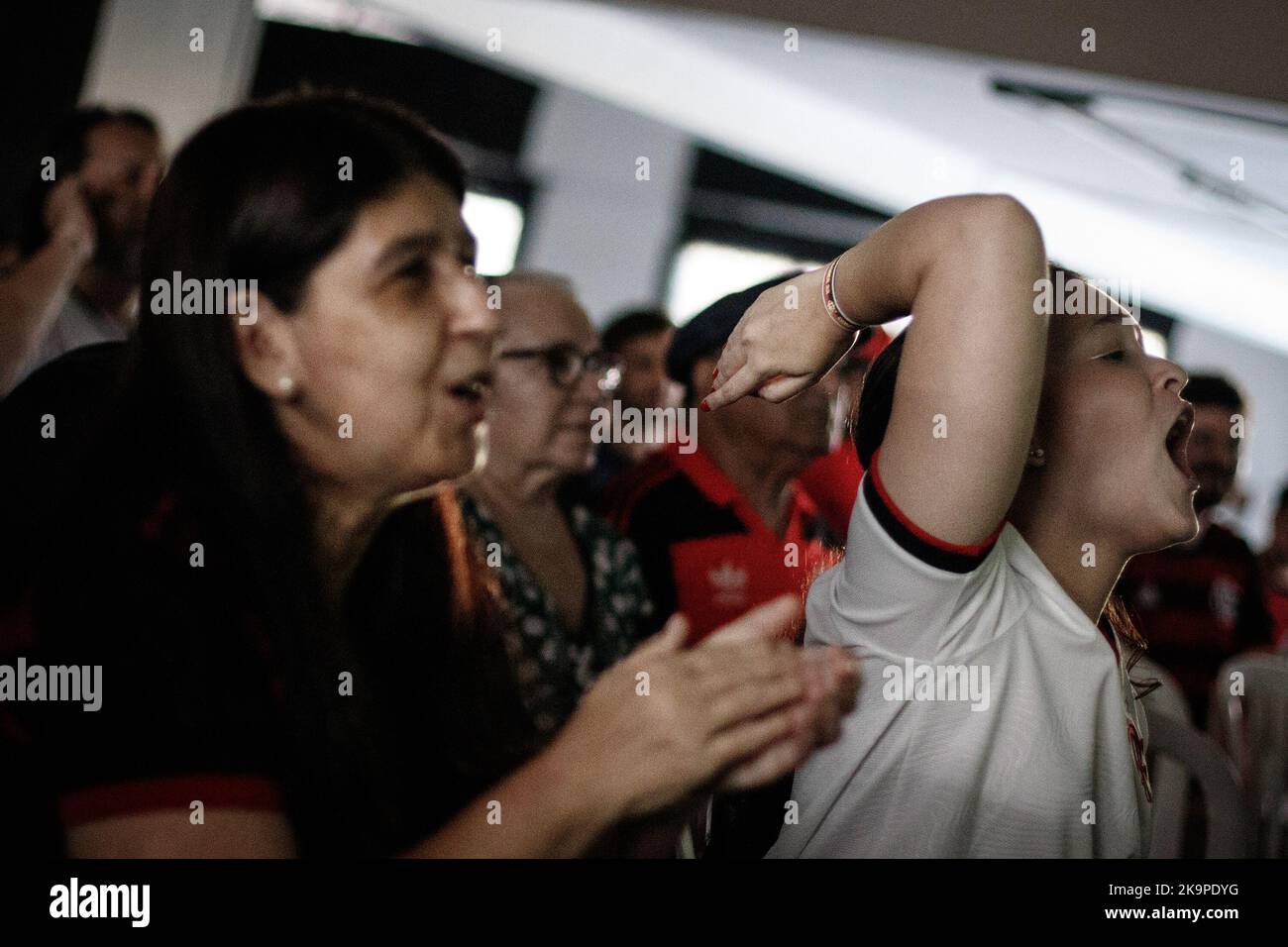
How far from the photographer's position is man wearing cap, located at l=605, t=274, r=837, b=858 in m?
1.59

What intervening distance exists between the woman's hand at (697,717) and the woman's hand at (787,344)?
7.7 inches

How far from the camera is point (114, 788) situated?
56 cm

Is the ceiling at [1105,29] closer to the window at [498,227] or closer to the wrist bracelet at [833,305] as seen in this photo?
the wrist bracelet at [833,305]

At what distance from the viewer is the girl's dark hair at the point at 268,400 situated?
2.18ft

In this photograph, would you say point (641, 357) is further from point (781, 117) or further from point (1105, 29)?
point (781, 117)

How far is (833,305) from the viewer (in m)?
0.73

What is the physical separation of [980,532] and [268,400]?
0.48 m

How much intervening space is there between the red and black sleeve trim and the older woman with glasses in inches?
27.7

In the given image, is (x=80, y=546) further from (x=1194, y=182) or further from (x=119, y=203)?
(x=1194, y=182)
